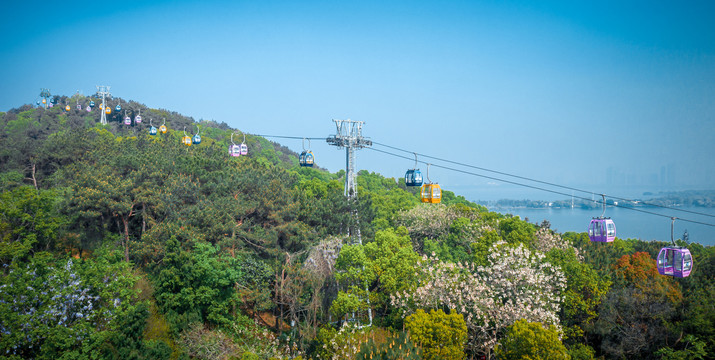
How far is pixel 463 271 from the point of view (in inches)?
894

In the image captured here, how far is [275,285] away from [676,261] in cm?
1734

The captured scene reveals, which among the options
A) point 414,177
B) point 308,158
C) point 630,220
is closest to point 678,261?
point 414,177

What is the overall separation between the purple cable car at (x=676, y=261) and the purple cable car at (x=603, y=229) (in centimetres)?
210

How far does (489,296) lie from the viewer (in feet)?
70.3

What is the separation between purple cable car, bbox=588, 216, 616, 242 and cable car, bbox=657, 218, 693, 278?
2.10m

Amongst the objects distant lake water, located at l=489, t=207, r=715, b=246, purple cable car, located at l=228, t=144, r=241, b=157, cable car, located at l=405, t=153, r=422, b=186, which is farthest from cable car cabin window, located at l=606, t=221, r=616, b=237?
distant lake water, located at l=489, t=207, r=715, b=246

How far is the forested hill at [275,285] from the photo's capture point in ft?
56.5

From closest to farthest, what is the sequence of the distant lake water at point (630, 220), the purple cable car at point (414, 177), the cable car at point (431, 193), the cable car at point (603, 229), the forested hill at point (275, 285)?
the forested hill at point (275, 285) → the cable car at point (603, 229) → the cable car at point (431, 193) → the purple cable car at point (414, 177) → the distant lake water at point (630, 220)

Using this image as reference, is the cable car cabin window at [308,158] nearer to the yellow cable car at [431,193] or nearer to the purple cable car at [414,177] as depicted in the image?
the purple cable car at [414,177]

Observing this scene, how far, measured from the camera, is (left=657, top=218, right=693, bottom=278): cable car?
1811cm

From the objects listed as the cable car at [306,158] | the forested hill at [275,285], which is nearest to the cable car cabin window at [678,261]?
the forested hill at [275,285]

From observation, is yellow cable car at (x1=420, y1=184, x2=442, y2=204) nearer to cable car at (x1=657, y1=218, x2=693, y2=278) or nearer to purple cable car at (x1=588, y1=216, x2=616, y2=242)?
purple cable car at (x1=588, y1=216, x2=616, y2=242)

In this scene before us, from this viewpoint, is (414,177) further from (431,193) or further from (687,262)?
(687,262)

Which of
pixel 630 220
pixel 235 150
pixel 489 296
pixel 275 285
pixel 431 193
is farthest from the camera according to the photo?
pixel 630 220
